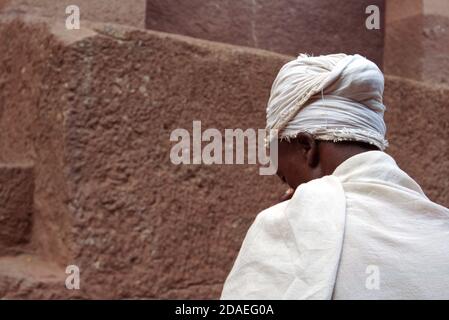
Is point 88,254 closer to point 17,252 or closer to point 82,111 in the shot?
point 17,252

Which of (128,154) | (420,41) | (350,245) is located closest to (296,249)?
(350,245)

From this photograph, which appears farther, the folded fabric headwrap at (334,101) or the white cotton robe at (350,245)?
the folded fabric headwrap at (334,101)

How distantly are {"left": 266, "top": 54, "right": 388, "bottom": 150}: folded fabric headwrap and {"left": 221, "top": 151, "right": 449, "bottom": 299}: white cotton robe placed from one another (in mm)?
113

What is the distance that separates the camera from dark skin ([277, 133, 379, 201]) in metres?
1.53

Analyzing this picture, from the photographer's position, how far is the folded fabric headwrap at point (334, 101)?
153cm

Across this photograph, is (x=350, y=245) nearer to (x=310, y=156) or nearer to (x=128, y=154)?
(x=310, y=156)

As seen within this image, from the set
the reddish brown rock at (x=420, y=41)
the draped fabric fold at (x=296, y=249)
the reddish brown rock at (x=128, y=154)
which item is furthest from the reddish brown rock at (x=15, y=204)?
the reddish brown rock at (x=420, y=41)

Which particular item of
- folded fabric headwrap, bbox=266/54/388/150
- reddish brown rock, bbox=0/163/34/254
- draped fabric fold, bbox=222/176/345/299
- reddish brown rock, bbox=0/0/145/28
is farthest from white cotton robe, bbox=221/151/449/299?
reddish brown rock, bbox=0/0/145/28

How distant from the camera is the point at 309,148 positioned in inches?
62.1

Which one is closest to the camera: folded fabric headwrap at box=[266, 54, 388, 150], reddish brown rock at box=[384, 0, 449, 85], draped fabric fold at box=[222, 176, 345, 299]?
draped fabric fold at box=[222, 176, 345, 299]

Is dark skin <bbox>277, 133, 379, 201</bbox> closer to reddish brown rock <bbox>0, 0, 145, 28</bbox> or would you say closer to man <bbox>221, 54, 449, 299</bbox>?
man <bbox>221, 54, 449, 299</bbox>

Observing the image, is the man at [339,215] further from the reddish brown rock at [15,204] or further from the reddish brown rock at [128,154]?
the reddish brown rock at [15,204]

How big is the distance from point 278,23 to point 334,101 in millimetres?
1900

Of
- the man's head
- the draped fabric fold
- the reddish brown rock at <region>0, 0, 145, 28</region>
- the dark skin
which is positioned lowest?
the draped fabric fold
